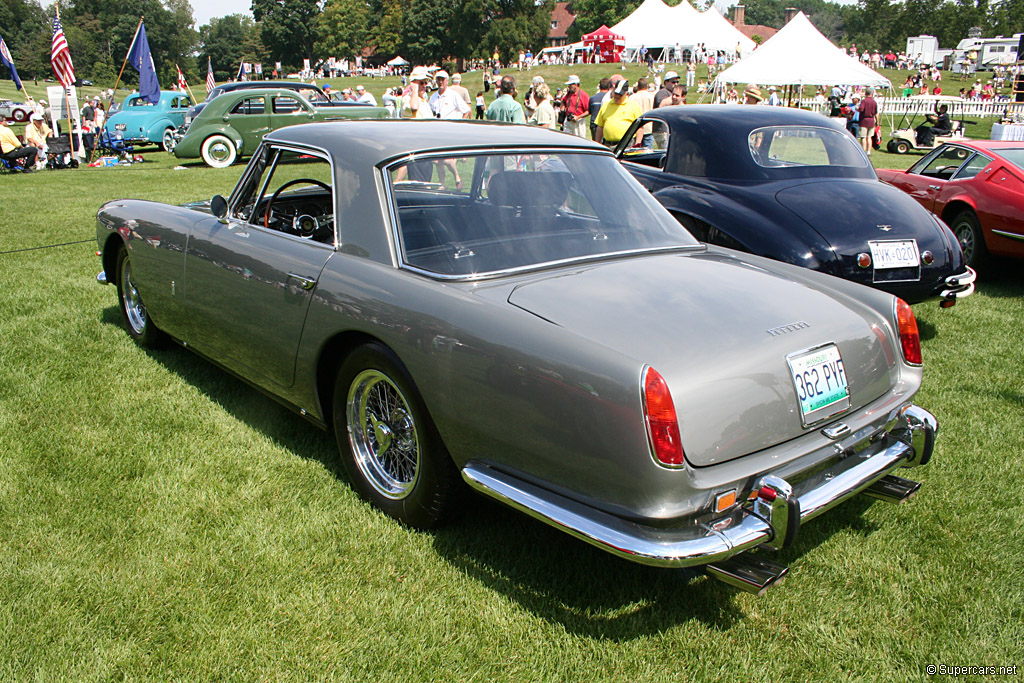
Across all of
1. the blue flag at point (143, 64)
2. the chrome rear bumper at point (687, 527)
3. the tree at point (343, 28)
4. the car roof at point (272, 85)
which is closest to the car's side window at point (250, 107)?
the car roof at point (272, 85)

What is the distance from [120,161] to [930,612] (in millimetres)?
20998

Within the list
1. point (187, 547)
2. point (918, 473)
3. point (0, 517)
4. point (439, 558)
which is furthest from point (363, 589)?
point (918, 473)

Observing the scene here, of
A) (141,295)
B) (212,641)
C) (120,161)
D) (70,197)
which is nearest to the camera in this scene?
(212,641)

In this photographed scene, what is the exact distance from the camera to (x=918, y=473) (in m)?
3.57

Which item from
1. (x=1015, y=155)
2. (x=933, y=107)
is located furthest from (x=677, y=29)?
(x=1015, y=155)

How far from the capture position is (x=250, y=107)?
58.0 feet

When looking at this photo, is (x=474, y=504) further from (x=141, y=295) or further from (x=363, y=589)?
(x=141, y=295)

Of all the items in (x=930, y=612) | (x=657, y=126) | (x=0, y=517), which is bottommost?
(x=930, y=612)

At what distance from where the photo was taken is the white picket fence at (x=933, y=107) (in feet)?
96.4

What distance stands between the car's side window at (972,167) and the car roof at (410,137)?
18.2ft

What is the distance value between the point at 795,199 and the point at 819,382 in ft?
11.4

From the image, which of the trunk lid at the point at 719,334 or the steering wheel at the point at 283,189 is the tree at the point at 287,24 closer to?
the steering wheel at the point at 283,189

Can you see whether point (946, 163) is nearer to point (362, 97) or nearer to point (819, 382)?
point (819, 382)

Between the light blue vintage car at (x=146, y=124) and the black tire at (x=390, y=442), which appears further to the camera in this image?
the light blue vintage car at (x=146, y=124)
